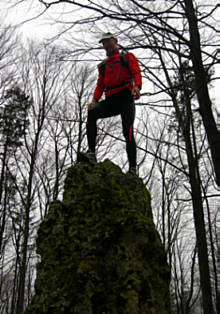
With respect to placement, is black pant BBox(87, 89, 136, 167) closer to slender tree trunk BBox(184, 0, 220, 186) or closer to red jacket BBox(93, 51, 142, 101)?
red jacket BBox(93, 51, 142, 101)

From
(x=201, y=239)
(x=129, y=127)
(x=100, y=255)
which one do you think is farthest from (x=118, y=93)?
(x=201, y=239)

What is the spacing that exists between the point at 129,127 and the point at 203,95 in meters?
1.00

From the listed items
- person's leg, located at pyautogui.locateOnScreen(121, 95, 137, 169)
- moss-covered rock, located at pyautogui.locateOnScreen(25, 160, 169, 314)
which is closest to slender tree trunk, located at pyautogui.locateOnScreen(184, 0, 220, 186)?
person's leg, located at pyautogui.locateOnScreen(121, 95, 137, 169)

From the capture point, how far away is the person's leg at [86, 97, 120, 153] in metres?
3.43

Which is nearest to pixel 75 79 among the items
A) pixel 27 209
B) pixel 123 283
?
pixel 27 209

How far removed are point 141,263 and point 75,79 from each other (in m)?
8.98

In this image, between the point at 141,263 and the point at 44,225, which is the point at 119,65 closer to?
the point at 44,225

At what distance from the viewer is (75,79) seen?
998 centimetres

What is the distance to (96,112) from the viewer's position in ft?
11.3

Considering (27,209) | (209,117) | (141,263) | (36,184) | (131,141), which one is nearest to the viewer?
(141,263)

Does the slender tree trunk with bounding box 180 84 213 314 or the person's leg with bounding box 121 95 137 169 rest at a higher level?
the person's leg with bounding box 121 95 137 169

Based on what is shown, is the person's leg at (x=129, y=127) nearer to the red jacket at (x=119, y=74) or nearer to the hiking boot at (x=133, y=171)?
the hiking boot at (x=133, y=171)

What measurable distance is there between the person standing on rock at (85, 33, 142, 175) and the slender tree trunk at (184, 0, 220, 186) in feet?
2.45

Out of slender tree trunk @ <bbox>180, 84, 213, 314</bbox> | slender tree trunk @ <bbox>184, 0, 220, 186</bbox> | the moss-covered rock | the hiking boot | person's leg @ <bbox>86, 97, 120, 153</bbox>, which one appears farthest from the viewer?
slender tree trunk @ <bbox>180, 84, 213, 314</bbox>
